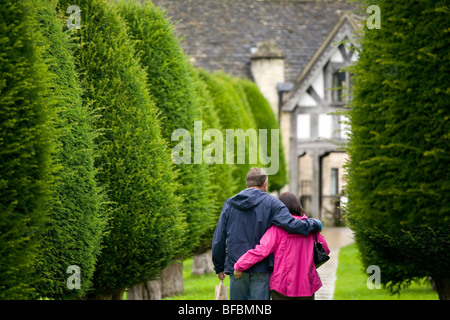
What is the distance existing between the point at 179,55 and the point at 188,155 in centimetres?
185

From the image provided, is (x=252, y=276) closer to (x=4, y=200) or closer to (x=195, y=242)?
(x=4, y=200)

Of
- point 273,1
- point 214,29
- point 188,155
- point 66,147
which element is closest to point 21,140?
point 66,147

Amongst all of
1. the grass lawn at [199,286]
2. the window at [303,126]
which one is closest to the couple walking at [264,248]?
the grass lawn at [199,286]

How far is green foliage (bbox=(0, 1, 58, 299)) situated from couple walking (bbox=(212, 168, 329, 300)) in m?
1.93

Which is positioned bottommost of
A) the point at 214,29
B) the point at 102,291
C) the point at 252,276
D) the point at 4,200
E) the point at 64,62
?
the point at 102,291

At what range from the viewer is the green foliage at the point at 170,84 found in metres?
12.9

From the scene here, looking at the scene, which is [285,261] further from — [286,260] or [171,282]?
[171,282]

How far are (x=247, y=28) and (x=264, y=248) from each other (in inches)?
1207

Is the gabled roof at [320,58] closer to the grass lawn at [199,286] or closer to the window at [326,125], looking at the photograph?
the window at [326,125]

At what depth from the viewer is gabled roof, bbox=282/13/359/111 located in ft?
104

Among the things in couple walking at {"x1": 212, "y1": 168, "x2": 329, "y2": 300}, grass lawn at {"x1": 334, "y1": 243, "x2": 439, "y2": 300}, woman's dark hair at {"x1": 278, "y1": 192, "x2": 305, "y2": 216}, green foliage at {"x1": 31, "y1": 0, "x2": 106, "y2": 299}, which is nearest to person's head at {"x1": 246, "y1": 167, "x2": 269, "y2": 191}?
couple walking at {"x1": 212, "y1": 168, "x2": 329, "y2": 300}

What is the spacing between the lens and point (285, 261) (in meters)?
7.45

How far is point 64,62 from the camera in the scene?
28.5 ft

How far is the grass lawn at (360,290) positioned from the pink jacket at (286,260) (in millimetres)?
5240
